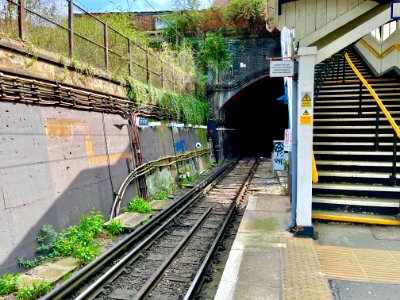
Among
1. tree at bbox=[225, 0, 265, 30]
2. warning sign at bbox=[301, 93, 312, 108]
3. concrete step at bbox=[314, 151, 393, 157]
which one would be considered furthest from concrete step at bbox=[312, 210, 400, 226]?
tree at bbox=[225, 0, 265, 30]

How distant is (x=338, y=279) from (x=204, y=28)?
783 inches

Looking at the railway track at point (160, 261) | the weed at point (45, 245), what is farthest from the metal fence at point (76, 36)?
the railway track at point (160, 261)

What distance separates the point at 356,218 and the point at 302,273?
2.05 meters

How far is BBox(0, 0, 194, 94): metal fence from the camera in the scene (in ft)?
19.4

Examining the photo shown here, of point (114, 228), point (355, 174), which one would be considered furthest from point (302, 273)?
point (114, 228)

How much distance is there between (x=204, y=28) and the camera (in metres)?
20.9

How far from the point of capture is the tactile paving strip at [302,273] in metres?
3.15

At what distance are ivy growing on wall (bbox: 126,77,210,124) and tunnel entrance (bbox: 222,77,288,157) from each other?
157 inches

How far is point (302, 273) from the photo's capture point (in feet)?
11.7

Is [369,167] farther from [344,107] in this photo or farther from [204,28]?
[204,28]

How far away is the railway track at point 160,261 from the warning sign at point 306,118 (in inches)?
112

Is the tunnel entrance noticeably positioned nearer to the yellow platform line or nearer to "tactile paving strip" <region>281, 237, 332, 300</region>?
the yellow platform line

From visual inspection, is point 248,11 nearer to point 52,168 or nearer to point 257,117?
point 257,117

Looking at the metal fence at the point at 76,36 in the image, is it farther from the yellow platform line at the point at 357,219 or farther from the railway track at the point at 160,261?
the yellow platform line at the point at 357,219
